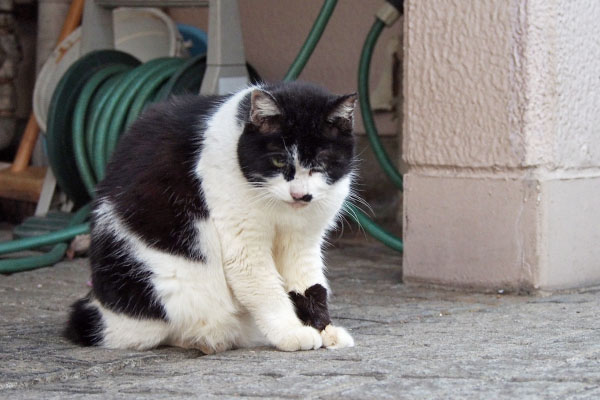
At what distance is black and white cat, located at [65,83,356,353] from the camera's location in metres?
2.71

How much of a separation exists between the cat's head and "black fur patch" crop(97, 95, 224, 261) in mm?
189

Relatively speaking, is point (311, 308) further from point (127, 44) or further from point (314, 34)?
point (127, 44)

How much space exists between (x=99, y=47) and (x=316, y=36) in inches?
53.8

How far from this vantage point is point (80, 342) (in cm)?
302

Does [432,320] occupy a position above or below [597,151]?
below

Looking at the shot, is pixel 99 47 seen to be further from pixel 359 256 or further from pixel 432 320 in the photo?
pixel 432 320

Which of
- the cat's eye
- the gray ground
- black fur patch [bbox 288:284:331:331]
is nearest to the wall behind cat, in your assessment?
the gray ground

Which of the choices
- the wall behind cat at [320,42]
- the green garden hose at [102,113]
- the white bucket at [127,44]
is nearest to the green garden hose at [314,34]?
the green garden hose at [102,113]

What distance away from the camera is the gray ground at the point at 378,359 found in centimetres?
234

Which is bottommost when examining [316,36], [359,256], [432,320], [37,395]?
[359,256]

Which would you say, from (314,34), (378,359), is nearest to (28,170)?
(314,34)

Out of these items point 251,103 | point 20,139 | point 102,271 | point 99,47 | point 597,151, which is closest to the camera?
point 251,103

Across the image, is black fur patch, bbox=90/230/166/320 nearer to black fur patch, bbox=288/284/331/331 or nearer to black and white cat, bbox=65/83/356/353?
black and white cat, bbox=65/83/356/353

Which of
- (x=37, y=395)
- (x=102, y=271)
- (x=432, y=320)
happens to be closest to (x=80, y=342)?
(x=102, y=271)
